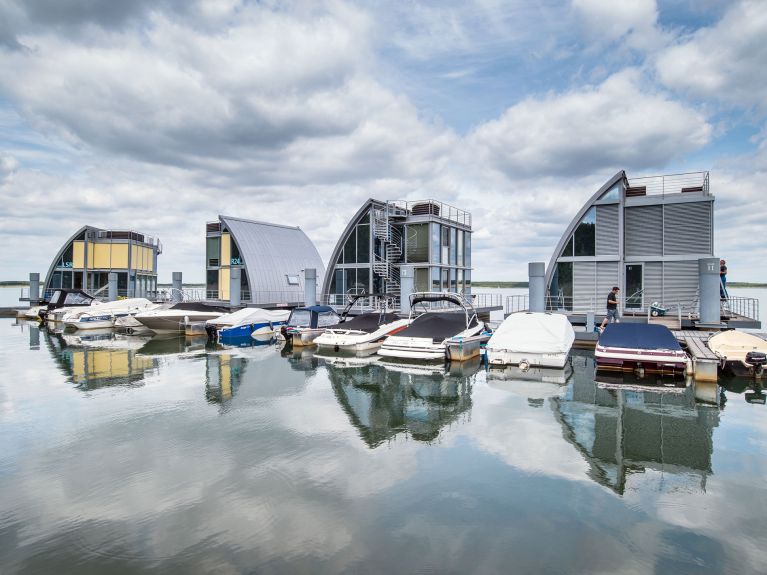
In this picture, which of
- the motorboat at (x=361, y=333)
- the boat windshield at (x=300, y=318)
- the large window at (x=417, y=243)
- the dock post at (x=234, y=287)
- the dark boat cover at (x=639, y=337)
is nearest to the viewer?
the dark boat cover at (x=639, y=337)

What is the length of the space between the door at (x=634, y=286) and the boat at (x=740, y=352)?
8.28m

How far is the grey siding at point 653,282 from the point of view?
79.6 feet

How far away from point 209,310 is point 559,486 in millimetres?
26291

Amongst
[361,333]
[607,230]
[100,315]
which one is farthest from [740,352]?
[100,315]

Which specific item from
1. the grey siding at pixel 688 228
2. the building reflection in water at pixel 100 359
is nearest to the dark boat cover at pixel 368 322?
the building reflection in water at pixel 100 359

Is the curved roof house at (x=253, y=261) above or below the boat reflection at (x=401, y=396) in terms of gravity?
above

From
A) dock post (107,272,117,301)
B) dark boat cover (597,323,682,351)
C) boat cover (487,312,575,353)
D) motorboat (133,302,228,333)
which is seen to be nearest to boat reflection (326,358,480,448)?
boat cover (487,312,575,353)

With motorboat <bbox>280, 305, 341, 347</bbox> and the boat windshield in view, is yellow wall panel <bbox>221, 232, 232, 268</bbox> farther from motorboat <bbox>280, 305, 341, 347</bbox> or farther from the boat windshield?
motorboat <bbox>280, 305, 341, 347</bbox>

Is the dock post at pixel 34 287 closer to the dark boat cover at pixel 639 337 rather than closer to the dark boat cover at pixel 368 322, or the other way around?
the dark boat cover at pixel 368 322

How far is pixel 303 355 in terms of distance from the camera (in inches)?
821

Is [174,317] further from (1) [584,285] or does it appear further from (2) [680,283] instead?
(2) [680,283]

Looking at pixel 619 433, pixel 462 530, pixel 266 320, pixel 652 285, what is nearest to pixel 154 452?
pixel 462 530

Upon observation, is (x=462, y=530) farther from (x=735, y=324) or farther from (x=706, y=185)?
(x=706, y=185)

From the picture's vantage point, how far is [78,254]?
48281 mm
